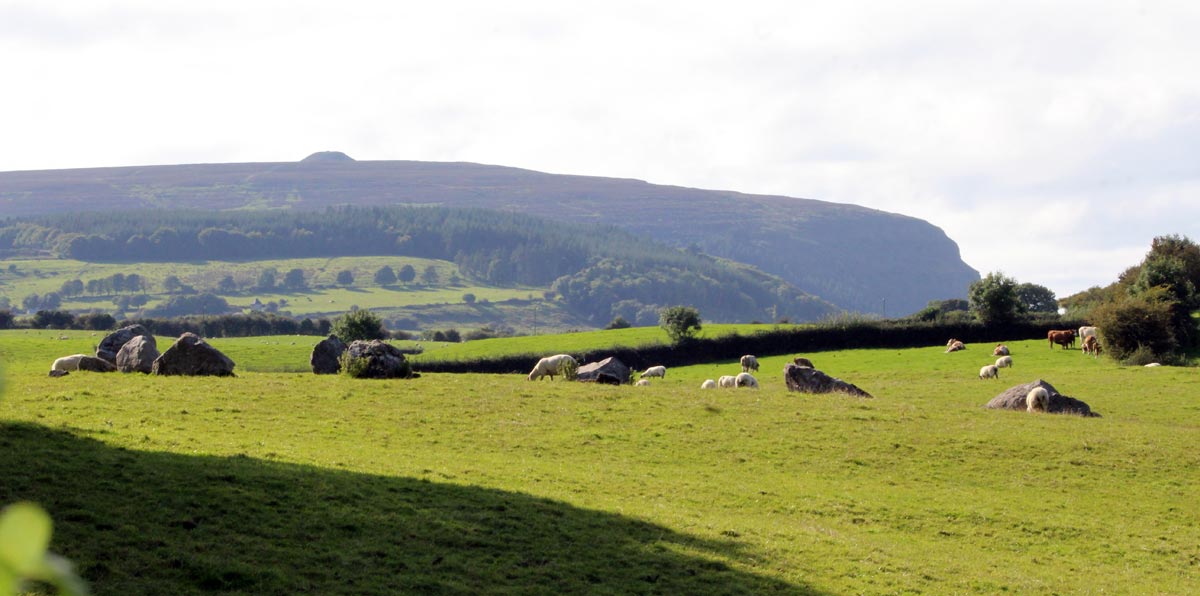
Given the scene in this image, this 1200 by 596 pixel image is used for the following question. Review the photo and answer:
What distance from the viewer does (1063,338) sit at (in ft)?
222

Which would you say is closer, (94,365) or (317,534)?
(317,534)

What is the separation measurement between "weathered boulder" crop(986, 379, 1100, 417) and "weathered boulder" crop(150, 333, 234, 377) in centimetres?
2655

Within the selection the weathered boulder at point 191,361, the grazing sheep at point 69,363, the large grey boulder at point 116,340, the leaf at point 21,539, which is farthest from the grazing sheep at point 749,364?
the leaf at point 21,539

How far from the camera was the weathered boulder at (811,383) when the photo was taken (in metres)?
42.0

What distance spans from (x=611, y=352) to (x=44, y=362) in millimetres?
33446

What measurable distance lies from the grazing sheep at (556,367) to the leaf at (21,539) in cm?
4192

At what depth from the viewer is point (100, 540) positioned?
560 inches

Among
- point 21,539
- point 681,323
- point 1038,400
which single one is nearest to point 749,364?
point 681,323

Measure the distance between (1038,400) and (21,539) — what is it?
133 feet

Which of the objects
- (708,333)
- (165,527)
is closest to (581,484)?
(165,527)

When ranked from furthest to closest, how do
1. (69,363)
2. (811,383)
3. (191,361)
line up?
(811,383)
(69,363)
(191,361)

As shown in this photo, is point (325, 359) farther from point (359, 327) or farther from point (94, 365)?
point (359, 327)

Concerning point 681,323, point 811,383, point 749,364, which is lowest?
point 749,364

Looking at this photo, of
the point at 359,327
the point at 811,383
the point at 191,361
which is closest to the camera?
the point at 191,361
